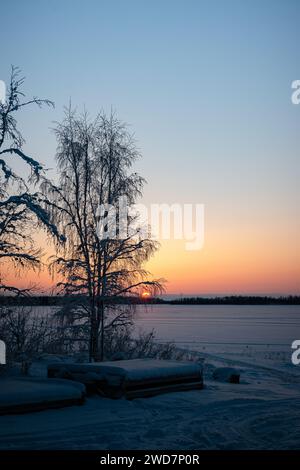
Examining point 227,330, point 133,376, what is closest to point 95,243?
point 133,376

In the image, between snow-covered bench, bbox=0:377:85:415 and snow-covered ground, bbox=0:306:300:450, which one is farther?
snow-covered bench, bbox=0:377:85:415

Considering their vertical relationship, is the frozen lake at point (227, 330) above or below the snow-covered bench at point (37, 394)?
below

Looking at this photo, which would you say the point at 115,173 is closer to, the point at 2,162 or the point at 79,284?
the point at 79,284

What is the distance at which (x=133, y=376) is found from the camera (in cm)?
1023

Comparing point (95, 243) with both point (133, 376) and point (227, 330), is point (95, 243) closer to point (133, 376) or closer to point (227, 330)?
point (133, 376)

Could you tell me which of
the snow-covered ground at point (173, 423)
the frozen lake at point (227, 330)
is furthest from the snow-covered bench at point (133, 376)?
the frozen lake at point (227, 330)

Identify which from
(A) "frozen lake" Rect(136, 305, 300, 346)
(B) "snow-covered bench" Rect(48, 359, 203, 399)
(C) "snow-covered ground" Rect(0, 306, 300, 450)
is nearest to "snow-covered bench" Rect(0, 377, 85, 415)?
(C) "snow-covered ground" Rect(0, 306, 300, 450)

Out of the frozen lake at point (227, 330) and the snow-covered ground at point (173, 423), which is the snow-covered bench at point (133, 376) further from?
the frozen lake at point (227, 330)

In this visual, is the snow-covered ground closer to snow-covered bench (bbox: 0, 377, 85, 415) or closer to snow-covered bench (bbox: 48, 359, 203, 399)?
snow-covered bench (bbox: 0, 377, 85, 415)

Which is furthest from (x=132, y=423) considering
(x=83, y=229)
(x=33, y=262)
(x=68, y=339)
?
(x=83, y=229)

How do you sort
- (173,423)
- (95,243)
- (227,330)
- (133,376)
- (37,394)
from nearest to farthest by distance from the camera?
(173,423) → (37,394) → (133,376) → (95,243) → (227,330)

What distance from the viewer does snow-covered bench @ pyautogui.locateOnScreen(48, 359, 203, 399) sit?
1015 cm

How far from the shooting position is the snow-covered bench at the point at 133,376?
1015cm
